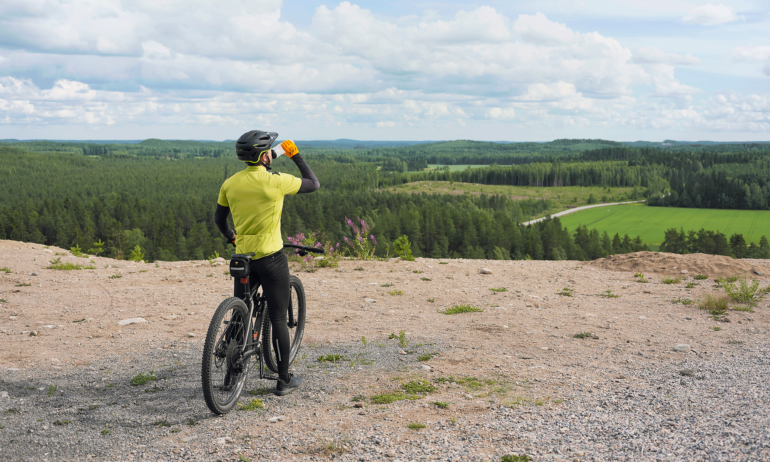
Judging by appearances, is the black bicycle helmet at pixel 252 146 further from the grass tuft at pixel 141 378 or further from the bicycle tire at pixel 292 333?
the grass tuft at pixel 141 378

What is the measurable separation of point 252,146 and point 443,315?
221 inches

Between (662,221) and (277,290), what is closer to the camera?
(277,290)

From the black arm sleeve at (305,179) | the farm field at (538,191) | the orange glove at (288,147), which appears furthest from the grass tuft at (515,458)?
the farm field at (538,191)

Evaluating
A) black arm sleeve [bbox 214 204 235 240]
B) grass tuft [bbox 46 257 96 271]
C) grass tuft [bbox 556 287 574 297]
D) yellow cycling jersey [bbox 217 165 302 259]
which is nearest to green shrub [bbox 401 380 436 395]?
yellow cycling jersey [bbox 217 165 302 259]

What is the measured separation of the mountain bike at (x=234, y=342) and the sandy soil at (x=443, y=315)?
1253 mm

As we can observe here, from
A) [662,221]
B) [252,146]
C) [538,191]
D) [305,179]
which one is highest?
[252,146]

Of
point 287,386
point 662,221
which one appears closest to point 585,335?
point 287,386

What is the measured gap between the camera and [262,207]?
5.28 meters

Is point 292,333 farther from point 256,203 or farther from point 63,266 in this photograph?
point 63,266

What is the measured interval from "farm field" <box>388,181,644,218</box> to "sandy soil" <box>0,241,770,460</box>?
147851mm

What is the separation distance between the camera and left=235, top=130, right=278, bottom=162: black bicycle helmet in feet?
17.2

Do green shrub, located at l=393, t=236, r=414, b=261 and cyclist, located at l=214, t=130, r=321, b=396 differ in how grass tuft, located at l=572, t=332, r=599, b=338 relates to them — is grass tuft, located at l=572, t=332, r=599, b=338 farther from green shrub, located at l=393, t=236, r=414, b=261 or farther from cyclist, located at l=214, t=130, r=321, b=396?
green shrub, located at l=393, t=236, r=414, b=261

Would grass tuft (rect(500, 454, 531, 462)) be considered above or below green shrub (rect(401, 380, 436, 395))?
above

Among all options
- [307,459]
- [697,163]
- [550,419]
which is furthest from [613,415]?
[697,163]
